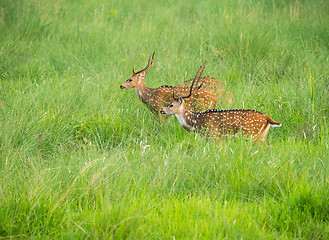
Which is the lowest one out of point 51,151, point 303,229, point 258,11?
point 51,151

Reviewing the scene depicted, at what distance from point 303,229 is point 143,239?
1.24 m

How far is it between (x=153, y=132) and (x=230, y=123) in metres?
0.97

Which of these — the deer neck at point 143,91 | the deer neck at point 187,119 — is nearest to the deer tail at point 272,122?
the deer neck at point 187,119

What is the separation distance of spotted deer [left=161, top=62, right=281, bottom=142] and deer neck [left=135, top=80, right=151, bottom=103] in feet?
3.24

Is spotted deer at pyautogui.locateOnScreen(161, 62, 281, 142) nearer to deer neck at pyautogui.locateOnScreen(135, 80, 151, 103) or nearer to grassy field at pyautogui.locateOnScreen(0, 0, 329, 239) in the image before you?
grassy field at pyautogui.locateOnScreen(0, 0, 329, 239)

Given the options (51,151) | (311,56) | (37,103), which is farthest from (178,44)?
(51,151)

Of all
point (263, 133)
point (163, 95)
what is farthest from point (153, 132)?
point (263, 133)

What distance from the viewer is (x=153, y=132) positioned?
217 inches

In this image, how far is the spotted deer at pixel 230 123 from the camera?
16.3 feet

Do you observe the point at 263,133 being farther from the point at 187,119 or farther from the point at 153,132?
the point at 153,132

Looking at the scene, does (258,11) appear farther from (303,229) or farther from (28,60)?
(303,229)

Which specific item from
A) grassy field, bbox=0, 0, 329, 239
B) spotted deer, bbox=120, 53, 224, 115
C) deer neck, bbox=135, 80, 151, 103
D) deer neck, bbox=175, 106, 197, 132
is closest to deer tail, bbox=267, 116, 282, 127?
grassy field, bbox=0, 0, 329, 239

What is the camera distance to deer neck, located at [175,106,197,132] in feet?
17.5

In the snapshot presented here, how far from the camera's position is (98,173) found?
3971 millimetres
